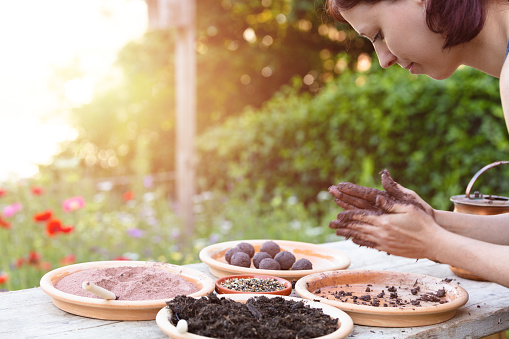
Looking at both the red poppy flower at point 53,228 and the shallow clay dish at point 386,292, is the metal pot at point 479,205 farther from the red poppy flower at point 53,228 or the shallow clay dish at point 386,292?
the red poppy flower at point 53,228

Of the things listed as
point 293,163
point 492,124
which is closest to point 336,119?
point 293,163

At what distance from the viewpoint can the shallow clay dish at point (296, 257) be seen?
163 cm

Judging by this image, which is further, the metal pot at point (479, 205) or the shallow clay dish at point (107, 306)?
the metal pot at point (479, 205)

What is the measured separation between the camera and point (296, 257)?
6.40ft

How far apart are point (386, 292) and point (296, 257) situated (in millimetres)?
484

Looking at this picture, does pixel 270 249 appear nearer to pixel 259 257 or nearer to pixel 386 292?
pixel 259 257

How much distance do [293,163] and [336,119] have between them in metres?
0.84

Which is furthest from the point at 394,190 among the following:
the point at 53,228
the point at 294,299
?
the point at 53,228

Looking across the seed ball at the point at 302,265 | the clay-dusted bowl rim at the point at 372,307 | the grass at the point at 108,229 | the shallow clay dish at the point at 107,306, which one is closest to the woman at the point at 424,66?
the clay-dusted bowl rim at the point at 372,307

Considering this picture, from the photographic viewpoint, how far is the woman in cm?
127

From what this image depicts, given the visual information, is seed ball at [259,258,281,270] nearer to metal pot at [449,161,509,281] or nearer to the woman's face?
metal pot at [449,161,509,281]

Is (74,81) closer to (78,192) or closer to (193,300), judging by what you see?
(78,192)

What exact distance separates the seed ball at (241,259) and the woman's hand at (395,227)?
1.64 feet

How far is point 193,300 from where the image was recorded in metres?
1.23
